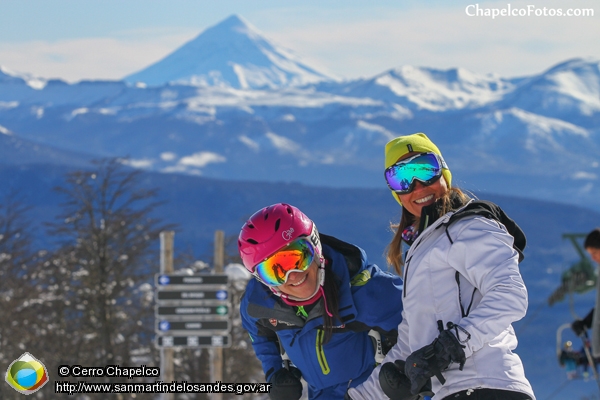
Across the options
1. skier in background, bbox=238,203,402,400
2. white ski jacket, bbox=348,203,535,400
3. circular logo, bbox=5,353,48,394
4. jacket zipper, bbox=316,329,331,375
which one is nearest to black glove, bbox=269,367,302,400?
skier in background, bbox=238,203,402,400

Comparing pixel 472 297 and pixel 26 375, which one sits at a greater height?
pixel 26 375

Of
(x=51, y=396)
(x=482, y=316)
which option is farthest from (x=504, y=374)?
(x=51, y=396)

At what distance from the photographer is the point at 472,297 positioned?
2883mm

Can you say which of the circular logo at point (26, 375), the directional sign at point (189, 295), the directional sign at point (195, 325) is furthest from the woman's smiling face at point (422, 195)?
the directional sign at point (195, 325)

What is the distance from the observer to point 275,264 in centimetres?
333

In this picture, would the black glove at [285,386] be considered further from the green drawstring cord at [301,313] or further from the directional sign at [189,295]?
the directional sign at [189,295]

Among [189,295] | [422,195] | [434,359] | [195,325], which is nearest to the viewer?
[434,359]

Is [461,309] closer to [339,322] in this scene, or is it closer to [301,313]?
[339,322]

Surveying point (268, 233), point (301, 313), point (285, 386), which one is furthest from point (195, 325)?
point (268, 233)

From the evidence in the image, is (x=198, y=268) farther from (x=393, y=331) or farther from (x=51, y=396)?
(x=393, y=331)

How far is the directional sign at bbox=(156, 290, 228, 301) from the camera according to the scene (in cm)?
1258

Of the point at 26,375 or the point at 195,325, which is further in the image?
the point at 195,325

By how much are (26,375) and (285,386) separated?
3215 mm

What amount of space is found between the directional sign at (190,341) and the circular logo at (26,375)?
22.0 feet
